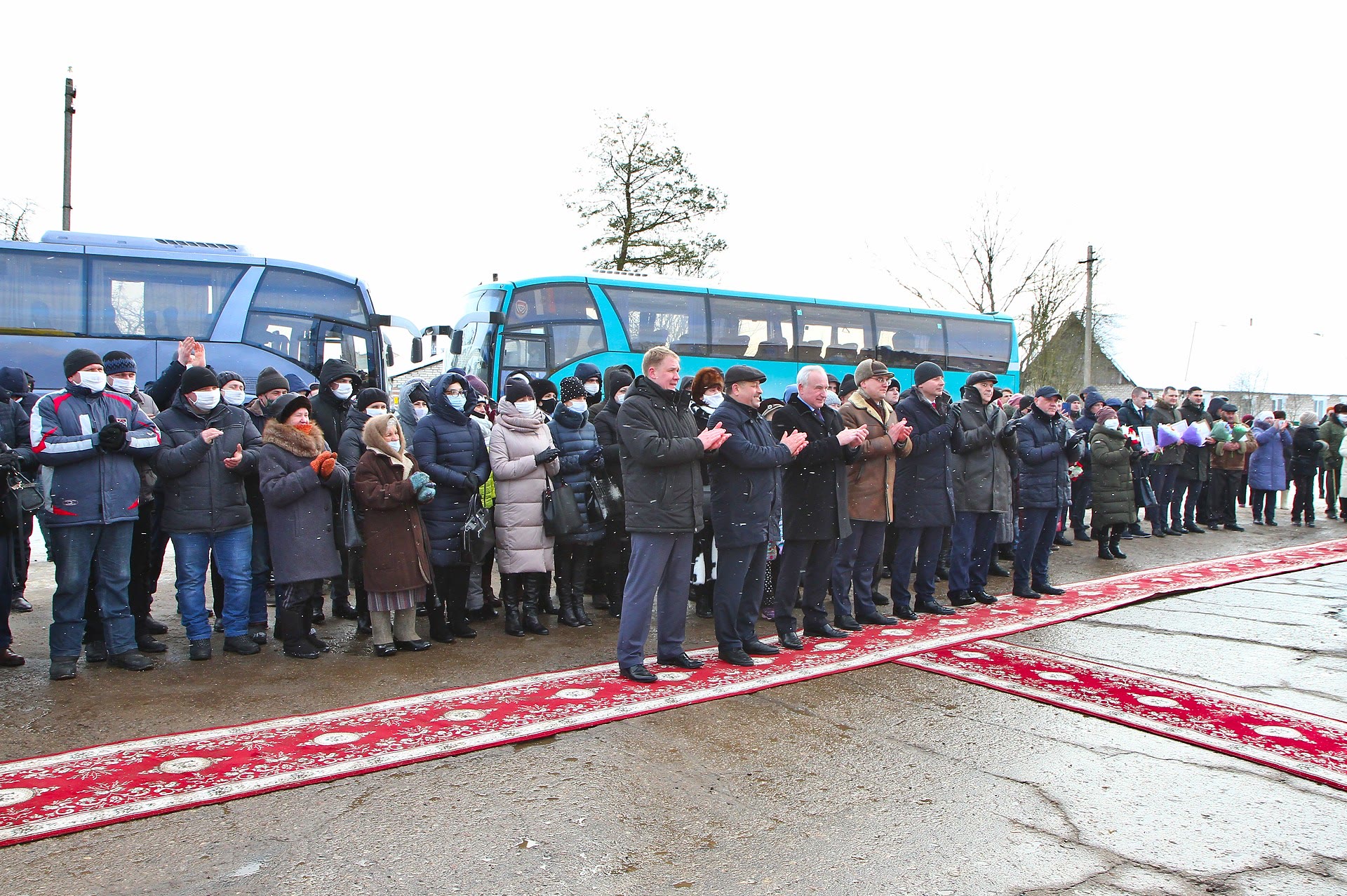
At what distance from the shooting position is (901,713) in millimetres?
4645

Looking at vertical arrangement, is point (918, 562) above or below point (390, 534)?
below

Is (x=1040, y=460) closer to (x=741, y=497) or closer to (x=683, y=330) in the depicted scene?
(x=741, y=497)

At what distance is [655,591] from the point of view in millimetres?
5449

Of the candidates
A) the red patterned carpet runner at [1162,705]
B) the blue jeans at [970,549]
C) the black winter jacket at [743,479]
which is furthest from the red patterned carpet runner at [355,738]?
the blue jeans at [970,549]

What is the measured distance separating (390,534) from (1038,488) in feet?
16.7

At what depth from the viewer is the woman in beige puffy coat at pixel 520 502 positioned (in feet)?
21.5

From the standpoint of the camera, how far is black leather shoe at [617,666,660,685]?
5.14 m

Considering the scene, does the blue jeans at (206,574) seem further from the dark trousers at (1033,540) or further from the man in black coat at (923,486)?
the dark trousers at (1033,540)

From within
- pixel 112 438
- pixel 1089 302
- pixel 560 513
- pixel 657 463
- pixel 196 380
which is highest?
pixel 1089 302

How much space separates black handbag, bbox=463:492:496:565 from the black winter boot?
0.37 m

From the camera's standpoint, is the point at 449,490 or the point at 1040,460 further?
the point at 1040,460

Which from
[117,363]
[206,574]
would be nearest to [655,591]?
[206,574]

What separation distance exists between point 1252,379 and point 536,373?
4507 centimetres

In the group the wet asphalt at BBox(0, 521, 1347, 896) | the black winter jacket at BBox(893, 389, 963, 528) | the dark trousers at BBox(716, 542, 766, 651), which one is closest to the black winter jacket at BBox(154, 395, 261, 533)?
the wet asphalt at BBox(0, 521, 1347, 896)
